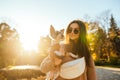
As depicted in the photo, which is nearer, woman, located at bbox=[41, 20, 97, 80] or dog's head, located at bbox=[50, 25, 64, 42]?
dog's head, located at bbox=[50, 25, 64, 42]

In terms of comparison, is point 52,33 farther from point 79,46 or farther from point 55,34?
point 79,46

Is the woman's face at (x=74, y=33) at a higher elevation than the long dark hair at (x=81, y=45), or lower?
higher

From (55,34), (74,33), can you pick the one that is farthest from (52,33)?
(74,33)

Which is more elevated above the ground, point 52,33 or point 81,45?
point 52,33

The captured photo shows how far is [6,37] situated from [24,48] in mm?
6087

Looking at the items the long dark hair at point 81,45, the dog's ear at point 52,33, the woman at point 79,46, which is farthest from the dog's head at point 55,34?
the long dark hair at point 81,45

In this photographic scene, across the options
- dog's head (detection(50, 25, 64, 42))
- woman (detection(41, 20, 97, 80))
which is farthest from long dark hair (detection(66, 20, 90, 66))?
dog's head (detection(50, 25, 64, 42))

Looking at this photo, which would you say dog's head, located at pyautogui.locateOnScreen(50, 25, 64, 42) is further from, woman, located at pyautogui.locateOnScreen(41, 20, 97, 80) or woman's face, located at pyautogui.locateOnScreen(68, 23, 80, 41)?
woman's face, located at pyautogui.locateOnScreen(68, 23, 80, 41)

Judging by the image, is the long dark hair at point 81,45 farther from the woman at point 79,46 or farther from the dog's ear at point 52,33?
the dog's ear at point 52,33

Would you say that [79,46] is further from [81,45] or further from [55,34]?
[55,34]

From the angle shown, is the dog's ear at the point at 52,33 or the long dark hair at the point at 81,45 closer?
the dog's ear at the point at 52,33

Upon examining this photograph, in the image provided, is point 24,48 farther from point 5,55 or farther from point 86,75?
point 86,75

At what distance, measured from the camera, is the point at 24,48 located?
3778 cm

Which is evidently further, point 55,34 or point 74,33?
point 74,33
